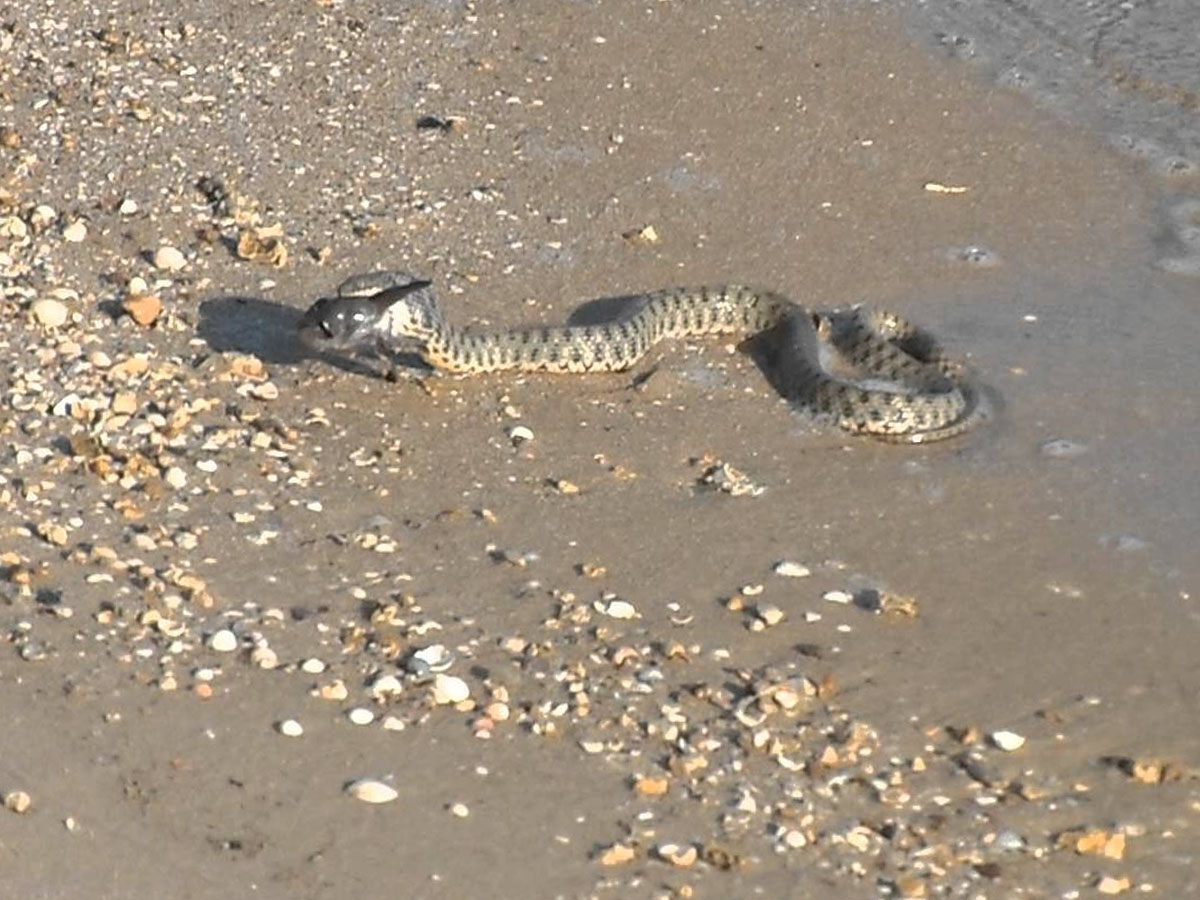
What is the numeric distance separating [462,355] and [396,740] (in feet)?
7.18

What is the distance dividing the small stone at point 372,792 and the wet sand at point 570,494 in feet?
0.13

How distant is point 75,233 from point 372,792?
11.3ft

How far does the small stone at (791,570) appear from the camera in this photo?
22.3ft

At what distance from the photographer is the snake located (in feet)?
24.7

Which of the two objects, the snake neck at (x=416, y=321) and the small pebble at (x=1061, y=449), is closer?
the snake neck at (x=416, y=321)

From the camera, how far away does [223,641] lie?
6180 millimetres

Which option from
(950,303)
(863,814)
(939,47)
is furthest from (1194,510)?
(939,47)

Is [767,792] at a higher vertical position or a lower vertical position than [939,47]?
lower

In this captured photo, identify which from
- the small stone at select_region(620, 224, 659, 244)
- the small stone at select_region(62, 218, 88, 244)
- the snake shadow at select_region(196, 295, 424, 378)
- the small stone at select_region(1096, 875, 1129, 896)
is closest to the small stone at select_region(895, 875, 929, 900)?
the small stone at select_region(1096, 875, 1129, 896)

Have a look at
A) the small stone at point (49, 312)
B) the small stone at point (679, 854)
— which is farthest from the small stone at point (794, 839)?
the small stone at point (49, 312)

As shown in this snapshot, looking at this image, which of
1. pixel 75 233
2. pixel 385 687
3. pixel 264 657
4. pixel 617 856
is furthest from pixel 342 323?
pixel 617 856

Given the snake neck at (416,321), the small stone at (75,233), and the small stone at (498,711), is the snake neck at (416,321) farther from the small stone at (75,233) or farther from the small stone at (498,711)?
the small stone at (498,711)

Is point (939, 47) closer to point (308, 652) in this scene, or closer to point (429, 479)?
point (429, 479)

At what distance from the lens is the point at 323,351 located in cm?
768
